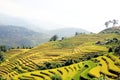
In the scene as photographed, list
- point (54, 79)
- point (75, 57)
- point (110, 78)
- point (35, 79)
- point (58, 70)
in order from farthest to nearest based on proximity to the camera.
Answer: point (75, 57)
point (58, 70)
point (35, 79)
point (54, 79)
point (110, 78)

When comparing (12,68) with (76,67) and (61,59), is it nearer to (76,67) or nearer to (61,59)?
(61,59)

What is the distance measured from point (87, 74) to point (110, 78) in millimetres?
8653

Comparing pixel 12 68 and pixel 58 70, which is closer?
pixel 58 70

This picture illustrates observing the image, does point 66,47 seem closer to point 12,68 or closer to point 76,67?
point 12,68

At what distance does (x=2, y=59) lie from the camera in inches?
6481

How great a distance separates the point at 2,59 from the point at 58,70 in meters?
70.6

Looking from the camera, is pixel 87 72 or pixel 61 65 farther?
pixel 61 65

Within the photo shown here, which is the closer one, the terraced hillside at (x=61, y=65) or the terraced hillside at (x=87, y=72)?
the terraced hillside at (x=87, y=72)

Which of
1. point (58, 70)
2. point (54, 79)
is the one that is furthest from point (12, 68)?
point (54, 79)

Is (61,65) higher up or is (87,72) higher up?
(61,65)

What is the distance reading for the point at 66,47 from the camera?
17325 cm

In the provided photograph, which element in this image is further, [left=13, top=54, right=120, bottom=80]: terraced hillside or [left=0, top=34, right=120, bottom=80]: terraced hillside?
[left=0, top=34, right=120, bottom=80]: terraced hillside

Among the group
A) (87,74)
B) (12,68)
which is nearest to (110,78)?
(87,74)

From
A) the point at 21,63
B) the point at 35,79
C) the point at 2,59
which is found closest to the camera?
the point at 35,79
